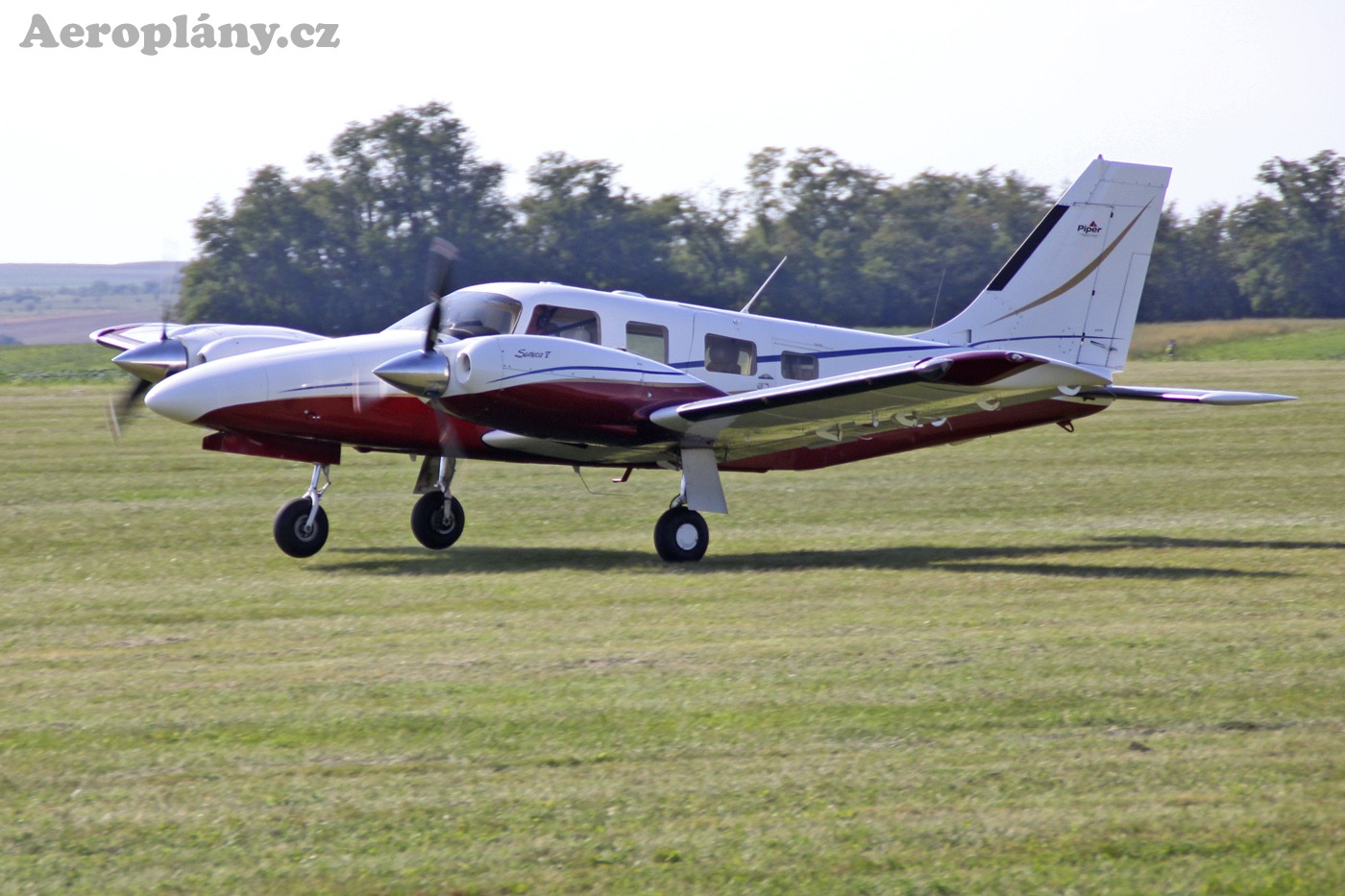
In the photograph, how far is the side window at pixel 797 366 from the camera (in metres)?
13.3

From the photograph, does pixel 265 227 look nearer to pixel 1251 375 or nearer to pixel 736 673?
pixel 1251 375

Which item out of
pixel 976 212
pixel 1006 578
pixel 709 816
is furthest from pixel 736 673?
pixel 976 212

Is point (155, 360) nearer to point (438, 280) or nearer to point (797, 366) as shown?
point (438, 280)

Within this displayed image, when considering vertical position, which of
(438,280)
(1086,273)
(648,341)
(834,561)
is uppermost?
(1086,273)

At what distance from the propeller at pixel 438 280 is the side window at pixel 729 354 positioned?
95.3 inches

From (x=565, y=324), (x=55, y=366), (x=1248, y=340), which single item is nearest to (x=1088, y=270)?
(x=565, y=324)

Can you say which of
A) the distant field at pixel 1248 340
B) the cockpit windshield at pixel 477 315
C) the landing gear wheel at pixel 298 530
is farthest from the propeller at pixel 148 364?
the distant field at pixel 1248 340

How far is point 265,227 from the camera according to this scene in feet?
167

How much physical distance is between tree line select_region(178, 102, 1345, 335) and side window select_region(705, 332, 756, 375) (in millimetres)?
32560

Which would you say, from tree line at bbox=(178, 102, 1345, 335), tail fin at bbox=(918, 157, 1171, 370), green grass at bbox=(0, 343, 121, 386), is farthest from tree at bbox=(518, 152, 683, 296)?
tail fin at bbox=(918, 157, 1171, 370)

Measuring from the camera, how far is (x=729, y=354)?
1302 centimetres

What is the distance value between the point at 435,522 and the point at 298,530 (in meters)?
1.36

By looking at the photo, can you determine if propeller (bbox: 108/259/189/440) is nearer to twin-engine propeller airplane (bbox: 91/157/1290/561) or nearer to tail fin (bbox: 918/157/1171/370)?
twin-engine propeller airplane (bbox: 91/157/1290/561)

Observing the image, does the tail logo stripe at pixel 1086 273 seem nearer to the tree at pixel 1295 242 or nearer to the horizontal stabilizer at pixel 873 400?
the horizontal stabilizer at pixel 873 400
